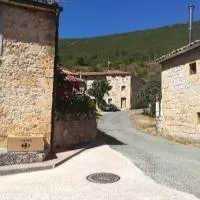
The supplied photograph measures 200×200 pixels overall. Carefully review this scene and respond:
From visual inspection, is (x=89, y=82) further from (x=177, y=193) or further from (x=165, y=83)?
(x=177, y=193)

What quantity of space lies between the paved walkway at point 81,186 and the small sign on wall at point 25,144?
105 cm

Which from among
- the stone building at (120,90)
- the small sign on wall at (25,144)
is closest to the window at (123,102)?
the stone building at (120,90)

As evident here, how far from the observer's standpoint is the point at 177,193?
7645 mm

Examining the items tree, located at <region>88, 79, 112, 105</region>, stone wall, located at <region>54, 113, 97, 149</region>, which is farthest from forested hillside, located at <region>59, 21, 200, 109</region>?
stone wall, located at <region>54, 113, 97, 149</region>

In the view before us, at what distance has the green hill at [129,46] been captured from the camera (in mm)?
76812

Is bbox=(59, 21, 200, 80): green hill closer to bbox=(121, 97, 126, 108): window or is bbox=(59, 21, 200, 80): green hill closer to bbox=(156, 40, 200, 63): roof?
bbox=(121, 97, 126, 108): window

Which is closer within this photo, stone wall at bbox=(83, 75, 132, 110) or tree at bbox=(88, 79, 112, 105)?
tree at bbox=(88, 79, 112, 105)

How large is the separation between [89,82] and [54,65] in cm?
4011

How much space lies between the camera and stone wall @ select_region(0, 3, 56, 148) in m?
10.6

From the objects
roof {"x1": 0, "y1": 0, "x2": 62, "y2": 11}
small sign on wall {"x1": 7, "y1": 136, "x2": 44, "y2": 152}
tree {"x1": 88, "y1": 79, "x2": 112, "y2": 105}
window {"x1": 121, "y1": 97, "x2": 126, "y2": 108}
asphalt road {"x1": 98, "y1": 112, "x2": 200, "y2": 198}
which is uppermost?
roof {"x1": 0, "y1": 0, "x2": 62, "y2": 11}

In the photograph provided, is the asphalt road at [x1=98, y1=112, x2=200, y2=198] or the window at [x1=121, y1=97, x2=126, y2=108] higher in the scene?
the window at [x1=121, y1=97, x2=126, y2=108]

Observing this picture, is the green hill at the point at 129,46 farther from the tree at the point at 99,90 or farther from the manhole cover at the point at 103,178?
the manhole cover at the point at 103,178

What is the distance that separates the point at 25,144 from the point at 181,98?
Answer: 10217mm

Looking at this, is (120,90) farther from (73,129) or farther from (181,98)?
(73,129)
